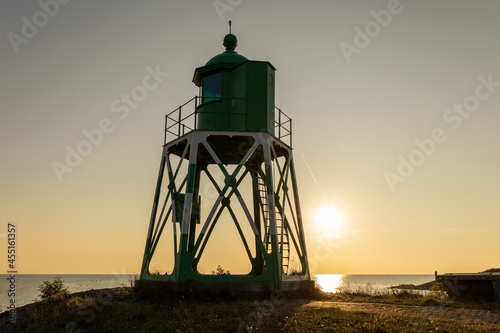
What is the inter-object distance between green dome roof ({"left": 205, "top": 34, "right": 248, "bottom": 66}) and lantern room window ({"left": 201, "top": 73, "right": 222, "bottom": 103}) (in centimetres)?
65

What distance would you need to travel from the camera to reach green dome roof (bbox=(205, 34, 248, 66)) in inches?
735

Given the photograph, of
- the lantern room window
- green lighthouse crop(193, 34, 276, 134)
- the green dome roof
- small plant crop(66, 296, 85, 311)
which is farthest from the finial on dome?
small plant crop(66, 296, 85, 311)

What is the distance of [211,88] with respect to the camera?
18.7 meters

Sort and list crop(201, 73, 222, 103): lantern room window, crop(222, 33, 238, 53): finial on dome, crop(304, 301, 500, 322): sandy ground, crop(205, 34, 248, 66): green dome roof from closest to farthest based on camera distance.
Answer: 1. crop(304, 301, 500, 322): sandy ground
2. crop(201, 73, 222, 103): lantern room window
3. crop(205, 34, 248, 66): green dome roof
4. crop(222, 33, 238, 53): finial on dome

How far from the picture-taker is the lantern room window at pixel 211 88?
1848 centimetres

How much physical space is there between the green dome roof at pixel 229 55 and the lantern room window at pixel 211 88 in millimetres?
649

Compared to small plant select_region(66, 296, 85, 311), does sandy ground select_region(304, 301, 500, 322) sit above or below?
below

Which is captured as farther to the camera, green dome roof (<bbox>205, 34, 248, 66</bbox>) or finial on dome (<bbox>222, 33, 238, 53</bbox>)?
finial on dome (<bbox>222, 33, 238, 53</bbox>)

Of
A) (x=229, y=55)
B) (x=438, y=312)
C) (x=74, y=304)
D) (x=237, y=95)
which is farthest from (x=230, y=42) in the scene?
(x=438, y=312)

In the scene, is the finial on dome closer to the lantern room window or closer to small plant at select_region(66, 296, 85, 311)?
the lantern room window

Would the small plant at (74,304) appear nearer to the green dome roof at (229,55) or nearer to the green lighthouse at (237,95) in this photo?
the green lighthouse at (237,95)

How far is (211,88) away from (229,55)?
5.81 ft

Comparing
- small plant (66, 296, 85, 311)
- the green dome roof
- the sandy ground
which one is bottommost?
the sandy ground

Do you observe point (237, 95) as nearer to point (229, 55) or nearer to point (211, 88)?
point (211, 88)
